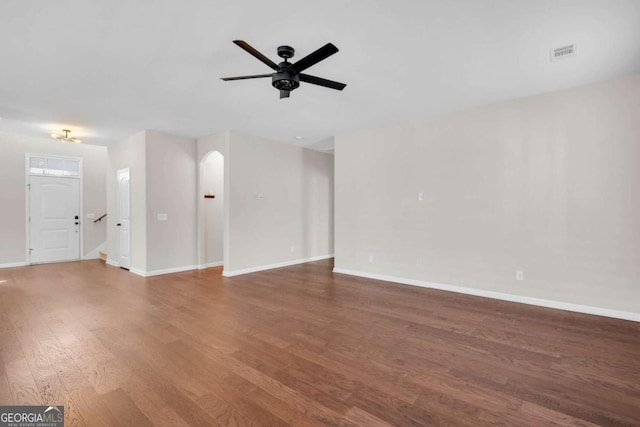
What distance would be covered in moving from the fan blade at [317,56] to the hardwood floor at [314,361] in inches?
96.8

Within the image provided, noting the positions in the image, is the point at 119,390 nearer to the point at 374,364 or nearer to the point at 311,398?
the point at 311,398

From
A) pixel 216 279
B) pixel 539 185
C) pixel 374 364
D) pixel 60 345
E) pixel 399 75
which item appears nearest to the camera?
pixel 374 364

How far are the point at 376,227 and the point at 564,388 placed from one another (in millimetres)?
3498

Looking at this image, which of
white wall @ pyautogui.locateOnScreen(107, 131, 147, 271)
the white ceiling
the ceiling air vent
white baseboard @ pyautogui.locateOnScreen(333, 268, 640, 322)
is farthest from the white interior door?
the ceiling air vent

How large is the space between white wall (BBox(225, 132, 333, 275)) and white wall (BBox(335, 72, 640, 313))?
186 centimetres

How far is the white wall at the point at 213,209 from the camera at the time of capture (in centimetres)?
645

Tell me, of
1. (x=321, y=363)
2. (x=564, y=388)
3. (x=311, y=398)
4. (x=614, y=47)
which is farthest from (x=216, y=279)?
(x=614, y=47)

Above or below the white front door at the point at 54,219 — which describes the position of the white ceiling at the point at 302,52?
above

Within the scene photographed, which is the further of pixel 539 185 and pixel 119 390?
pixel 539 185

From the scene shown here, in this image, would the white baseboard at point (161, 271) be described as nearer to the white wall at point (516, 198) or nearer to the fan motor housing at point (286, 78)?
the white wall at point (516, 198)

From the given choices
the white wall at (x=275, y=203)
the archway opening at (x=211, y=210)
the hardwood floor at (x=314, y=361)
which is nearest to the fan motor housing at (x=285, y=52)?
the hardwood floor at (x=314, y=361)

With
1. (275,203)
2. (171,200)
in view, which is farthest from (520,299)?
(171,200)

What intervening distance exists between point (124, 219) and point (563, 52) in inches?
295

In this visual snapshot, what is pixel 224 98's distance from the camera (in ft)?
12.9
